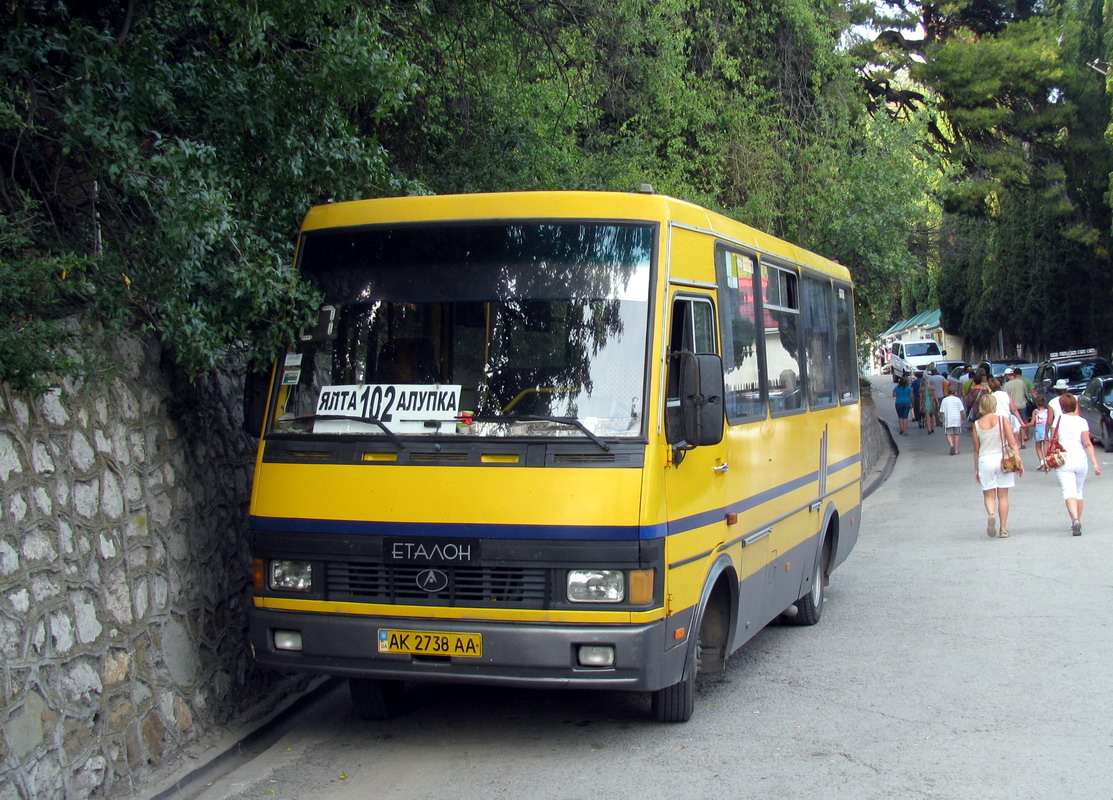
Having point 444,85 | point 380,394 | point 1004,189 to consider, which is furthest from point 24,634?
point 1004,189

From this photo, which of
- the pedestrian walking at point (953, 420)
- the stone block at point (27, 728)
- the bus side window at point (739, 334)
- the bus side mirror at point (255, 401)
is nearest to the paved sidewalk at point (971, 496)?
the pedestrian walking at point (953, 420)

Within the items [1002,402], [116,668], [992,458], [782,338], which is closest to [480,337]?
[116,668]

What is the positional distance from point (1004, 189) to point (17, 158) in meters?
27.3

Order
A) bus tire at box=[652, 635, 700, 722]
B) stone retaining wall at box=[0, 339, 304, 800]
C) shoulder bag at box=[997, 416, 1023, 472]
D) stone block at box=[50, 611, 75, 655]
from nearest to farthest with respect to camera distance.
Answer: stone retaining wall at box=[0, 339, 304, 800], stone block at box=[50, 611, 75, 655], bus tire at box=[652, 635, 700, 722], shoulder bag at box=[997, 416, 1023, 472]

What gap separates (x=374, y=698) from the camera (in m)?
7.23

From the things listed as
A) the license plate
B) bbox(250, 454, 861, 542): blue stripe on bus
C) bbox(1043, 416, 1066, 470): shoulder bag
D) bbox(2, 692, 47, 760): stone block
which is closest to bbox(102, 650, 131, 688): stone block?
bbox(2, 692, 47, 760): stone block

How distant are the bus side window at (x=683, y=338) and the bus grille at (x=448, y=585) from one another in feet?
3.37

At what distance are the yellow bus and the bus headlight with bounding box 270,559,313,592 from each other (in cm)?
1

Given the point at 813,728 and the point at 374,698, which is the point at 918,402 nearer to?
the point at 813,728

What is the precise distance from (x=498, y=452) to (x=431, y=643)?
3.31 feet

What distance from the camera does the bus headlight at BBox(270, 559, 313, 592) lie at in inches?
253

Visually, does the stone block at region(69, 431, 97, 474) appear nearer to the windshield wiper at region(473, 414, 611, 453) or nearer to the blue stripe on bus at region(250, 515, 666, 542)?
the blue stripe on bus at region(250, 515, 666, 542)

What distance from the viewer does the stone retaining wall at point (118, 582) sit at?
17.7ft

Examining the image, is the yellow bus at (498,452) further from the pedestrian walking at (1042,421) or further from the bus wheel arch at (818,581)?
the pedestrian walking at (1042,421)
